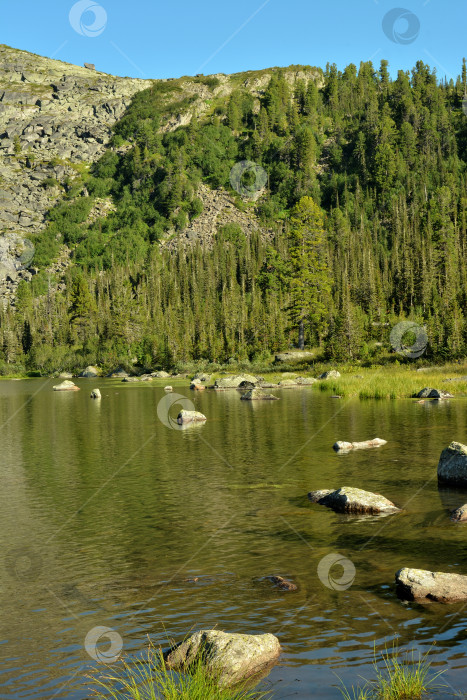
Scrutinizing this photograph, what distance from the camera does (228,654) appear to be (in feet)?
25.3

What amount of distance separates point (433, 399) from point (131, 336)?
282 feet

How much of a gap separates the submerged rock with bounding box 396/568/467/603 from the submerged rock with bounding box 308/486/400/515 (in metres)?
5.41

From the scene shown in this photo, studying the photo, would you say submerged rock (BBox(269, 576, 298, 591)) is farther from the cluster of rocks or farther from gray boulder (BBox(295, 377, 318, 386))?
gray boulder (BBox(295, 377, 318, 386))

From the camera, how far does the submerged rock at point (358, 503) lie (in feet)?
51.1

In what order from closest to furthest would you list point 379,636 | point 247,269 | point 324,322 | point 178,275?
1. point 379,636
2. point 324,322
3. point 247,269
4. point 178,275

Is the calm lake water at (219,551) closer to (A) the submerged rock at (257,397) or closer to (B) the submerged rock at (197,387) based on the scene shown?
(A) the submerged rock at (257,397)

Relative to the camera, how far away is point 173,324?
120938mm

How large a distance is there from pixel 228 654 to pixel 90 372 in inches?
4055

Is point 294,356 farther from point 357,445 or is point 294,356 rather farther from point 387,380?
point 357,445

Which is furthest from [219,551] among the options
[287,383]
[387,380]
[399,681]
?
[287,383]

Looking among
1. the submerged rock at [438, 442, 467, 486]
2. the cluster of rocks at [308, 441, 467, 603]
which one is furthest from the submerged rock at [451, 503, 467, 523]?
the submerged rock at [438, 442, 467, 486]

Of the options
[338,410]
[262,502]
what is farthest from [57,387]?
[262,502]

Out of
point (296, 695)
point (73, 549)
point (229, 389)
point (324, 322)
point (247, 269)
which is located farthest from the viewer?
point (247, 269)

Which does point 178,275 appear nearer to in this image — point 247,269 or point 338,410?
point 247,269
